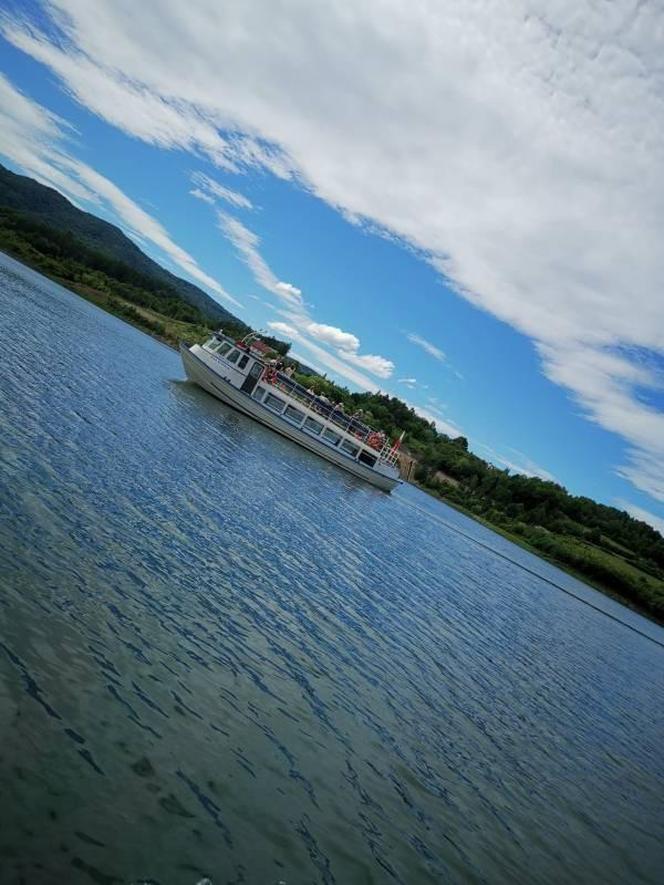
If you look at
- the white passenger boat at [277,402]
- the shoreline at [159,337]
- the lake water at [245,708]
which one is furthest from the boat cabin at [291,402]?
the shoreline at [159,337]

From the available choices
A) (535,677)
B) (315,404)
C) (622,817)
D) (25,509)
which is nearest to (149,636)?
(25,509)

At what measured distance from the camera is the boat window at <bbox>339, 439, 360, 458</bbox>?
77.2 meters

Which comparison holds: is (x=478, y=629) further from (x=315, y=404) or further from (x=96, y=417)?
(x=315, y=404)

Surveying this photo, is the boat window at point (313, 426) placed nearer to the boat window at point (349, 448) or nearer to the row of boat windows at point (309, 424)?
the row of boat windows at point (309, 424)

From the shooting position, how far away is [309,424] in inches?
2894

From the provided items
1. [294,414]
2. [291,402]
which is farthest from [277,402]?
[294,414]

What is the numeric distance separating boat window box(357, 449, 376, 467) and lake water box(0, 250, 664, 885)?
148ft

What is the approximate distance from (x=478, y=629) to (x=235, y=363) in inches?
1721

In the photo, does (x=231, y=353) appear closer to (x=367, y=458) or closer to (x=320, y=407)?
(x=320, y=407)

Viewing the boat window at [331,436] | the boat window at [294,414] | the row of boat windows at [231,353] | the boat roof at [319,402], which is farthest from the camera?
the boat window at [331,436]

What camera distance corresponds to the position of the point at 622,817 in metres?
18.1

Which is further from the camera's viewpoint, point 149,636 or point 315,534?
point 315,534

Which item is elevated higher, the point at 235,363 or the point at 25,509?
the point at 235,363

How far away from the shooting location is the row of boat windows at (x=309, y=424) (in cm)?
6881
